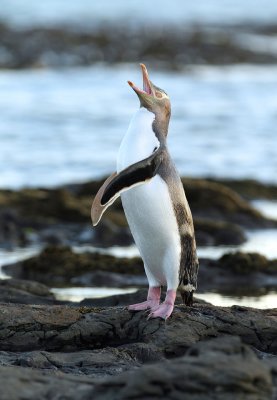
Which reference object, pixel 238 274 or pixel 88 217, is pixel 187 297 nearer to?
pixel 238 274

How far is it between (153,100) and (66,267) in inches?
174

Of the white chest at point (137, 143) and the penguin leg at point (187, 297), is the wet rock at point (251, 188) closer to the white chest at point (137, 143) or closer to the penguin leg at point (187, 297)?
the penguin leg at point (187, 297)

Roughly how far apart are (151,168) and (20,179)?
11.2 metres

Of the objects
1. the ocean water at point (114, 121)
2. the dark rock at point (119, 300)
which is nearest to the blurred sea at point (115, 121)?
the ocean water at point (114, 121)

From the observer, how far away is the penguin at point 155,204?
7047 millimetres

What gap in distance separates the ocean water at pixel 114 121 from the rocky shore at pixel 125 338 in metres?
6.05

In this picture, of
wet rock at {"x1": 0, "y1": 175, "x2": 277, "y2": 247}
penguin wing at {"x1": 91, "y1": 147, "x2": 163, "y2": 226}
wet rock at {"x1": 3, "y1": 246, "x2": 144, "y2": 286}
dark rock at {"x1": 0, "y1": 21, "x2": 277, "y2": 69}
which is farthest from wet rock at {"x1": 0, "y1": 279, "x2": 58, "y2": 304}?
dark rock at {"x1": 0, "y1": 21, "x2": 277, "y2": 69}

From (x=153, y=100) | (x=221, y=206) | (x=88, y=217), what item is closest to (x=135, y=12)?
(x=221, y=206)

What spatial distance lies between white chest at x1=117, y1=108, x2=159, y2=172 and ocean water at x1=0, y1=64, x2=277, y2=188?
10.0 meters

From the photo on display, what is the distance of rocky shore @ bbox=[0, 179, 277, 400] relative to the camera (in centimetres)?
505

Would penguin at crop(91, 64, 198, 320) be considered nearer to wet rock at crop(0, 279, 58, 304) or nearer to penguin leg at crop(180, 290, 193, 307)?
penguin leg at crop(180, 290, 193, 307)

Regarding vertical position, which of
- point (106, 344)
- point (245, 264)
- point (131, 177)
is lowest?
point (245, 264)

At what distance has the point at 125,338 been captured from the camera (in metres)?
7.09

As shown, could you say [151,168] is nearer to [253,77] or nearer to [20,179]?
[20,179]
